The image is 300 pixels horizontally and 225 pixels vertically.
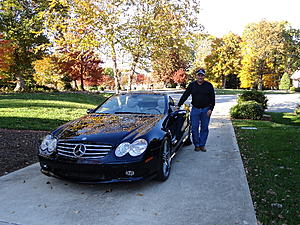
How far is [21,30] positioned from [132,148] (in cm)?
2101

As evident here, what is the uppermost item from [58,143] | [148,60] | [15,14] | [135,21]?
[15,14]

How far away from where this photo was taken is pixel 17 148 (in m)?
5.66

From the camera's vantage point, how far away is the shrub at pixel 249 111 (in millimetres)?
10930

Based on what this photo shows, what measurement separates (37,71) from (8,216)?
22.2 m

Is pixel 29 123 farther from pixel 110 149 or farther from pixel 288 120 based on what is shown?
pixel 288 120

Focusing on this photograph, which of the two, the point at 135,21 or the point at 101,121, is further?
the point at 135,21

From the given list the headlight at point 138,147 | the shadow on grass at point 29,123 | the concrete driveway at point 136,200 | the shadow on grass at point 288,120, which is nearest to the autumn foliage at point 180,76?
the shadow on grass at point 288,120

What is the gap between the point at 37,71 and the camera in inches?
899

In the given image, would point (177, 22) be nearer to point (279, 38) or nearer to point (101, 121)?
point (101, 121)

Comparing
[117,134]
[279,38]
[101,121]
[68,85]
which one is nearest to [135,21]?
[101,121]

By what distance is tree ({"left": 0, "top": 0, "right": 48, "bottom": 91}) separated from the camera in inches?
790

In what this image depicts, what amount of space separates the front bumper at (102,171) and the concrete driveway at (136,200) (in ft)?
0.82

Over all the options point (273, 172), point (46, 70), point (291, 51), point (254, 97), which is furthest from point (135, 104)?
point (291, 51)

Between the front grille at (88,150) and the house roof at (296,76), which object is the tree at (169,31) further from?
the house roof at (296,76)
